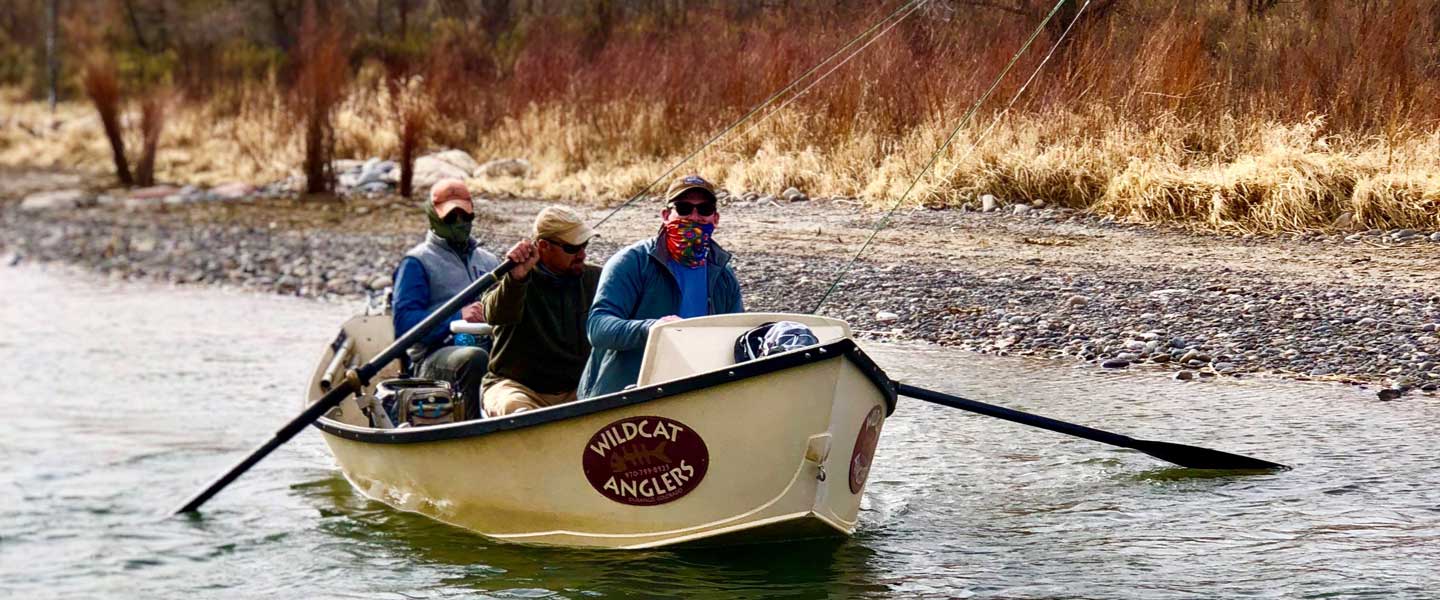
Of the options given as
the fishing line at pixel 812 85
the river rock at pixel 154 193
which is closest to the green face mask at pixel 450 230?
the fishing line at pixel 812 85

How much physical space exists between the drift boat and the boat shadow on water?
10cm

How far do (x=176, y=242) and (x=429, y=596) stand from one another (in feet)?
38.4

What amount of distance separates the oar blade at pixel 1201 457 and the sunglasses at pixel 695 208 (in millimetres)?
2438

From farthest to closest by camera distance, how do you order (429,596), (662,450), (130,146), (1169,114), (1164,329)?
(130,146) → (1169,114) → (1164,329) → (429,596) → (662,450)

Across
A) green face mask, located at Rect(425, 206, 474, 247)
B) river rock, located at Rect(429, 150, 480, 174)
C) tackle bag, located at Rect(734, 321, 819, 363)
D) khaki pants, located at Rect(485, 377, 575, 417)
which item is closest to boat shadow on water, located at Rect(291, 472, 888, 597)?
khaki pants, located at Rect(485, 377, 575, 417)

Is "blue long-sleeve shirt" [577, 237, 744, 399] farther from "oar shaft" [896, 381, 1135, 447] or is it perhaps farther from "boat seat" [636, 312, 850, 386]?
"oar shaft" [896, 381, 1135, 447]

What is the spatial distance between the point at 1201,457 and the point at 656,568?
265cm

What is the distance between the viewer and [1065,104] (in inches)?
461

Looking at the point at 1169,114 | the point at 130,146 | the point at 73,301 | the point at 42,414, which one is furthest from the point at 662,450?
the point at 130,146

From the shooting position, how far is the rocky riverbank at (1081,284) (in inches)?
357

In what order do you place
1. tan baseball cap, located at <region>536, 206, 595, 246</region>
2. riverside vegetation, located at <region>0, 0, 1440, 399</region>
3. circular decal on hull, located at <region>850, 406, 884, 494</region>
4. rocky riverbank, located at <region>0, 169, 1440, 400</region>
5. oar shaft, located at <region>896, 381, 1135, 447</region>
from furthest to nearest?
riverside vegetation, located at <region>0, 0, 1440, 399</region>, rocky riverbank, located at <region>0, 169, 1440, 400</region>, oar shaft, located at <region>896, 381, 1135, 447</region>, tan baseball cap, located at <region>536, 206, 595, 246</region>, circular decal on hull, located at <region>850, 406, 884, 494</region>

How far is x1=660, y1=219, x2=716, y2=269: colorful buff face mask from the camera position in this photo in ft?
19.1

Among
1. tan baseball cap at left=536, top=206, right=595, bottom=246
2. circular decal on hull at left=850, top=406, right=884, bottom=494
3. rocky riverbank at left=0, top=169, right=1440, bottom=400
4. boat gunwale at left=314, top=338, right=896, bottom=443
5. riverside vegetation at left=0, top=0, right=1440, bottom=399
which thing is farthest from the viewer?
riverside vegetation at left=0, top=0, right=1440, bottom=399

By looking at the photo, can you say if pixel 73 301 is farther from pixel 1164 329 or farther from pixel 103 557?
pixel 1164 329
